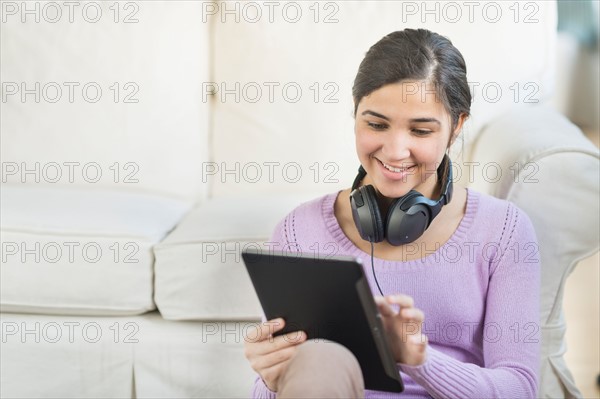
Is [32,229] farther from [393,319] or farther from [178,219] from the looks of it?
[393,319]

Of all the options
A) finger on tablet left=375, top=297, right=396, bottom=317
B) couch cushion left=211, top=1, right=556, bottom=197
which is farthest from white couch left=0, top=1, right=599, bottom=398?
finger on tablet left=375, top=297, right=396, bottom=317

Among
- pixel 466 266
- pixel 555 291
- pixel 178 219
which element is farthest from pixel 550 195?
pixel 178 219

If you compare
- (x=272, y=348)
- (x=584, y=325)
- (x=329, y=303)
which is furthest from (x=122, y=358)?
(x=584, y=325)

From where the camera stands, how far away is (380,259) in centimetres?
123

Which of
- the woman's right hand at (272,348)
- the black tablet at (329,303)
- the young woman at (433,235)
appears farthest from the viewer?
the young woman at (433,235)

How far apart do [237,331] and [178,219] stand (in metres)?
0.31

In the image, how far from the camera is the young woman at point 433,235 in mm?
1161

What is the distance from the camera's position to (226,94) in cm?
208

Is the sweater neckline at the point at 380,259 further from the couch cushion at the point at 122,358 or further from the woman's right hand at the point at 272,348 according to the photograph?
the couch cushion at the point at 122,358

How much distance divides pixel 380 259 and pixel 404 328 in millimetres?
246

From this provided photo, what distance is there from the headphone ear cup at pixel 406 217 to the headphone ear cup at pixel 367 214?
1cm

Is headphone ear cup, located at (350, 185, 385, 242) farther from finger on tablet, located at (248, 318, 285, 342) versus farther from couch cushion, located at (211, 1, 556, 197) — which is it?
couch cushion, located at (211, 1, 556, 197)

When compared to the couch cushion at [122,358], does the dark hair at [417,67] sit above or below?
above

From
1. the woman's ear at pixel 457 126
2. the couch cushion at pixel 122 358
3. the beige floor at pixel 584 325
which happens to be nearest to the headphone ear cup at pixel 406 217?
the woman's ear at pixel 457 126
